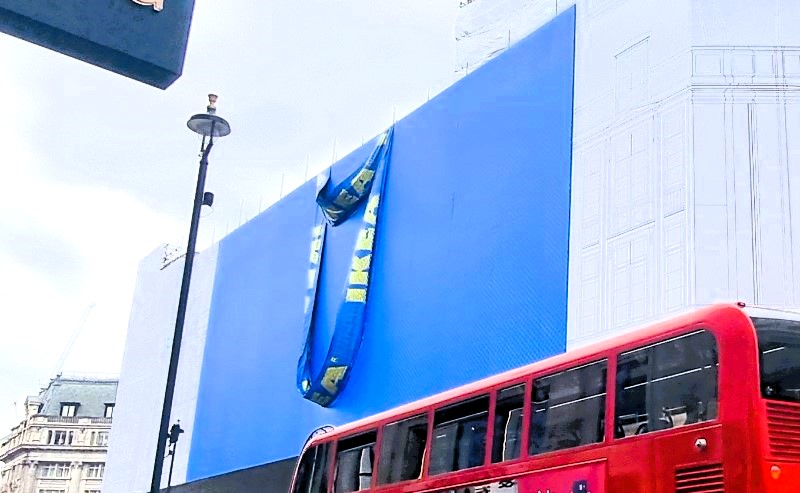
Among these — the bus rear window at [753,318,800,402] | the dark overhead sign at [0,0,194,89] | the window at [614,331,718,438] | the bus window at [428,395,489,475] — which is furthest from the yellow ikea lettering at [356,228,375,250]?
the dark overhead sign at [0,0,194,89]

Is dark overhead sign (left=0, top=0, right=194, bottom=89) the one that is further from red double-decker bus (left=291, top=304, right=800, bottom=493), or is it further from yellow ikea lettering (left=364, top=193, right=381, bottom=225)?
yellow ikea lettering (left=364, top=193, right=381, bottom=225)

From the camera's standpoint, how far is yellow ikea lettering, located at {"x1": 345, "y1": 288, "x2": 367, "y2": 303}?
1150 inches

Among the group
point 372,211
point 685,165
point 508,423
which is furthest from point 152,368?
point 508,423

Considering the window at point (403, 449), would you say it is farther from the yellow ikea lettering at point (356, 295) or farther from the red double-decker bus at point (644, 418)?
the yellow ikea lettering at point (356, 295)

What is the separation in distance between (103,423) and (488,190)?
86.0 m

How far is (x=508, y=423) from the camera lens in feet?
38.9

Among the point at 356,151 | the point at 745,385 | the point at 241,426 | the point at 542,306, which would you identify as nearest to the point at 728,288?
the point at 542,306

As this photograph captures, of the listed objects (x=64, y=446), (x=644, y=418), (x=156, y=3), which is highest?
(x=64, y=446)

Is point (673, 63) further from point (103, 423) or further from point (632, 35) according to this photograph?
point (103, 423)

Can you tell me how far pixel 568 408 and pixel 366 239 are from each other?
19174 millimetres

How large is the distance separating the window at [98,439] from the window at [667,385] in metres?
99.5

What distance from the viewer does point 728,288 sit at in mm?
19625

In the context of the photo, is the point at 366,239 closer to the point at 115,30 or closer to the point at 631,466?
the point at 631,466

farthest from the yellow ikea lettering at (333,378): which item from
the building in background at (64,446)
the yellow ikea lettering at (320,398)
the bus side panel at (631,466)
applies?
the building in background at (64,446)
